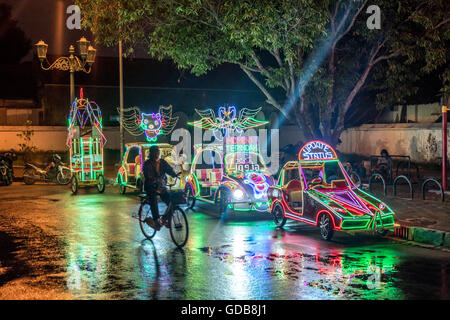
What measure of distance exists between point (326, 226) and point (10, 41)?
2722 inches

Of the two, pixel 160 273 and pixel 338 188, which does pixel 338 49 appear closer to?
pixel 338 188

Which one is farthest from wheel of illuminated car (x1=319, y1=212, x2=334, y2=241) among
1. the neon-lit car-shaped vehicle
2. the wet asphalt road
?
the neon-lit car-shaped vehicle

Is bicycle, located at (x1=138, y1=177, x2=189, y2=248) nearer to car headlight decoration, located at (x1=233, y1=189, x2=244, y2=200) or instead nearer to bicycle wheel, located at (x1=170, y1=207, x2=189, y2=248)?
bicycle wheel, located at (x1=170, y1=207, x2=189, y2=248)

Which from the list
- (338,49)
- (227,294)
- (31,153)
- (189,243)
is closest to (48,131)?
(31,153)

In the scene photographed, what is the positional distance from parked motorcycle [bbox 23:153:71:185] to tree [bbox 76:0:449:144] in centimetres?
668

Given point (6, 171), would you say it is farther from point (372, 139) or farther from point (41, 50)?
point (372, 139)

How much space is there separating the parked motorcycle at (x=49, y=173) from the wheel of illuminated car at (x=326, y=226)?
47.5 feet

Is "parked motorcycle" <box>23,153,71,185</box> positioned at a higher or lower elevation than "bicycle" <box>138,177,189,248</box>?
higher

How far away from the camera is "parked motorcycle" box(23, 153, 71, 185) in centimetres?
2328

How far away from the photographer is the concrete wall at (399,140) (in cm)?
2867

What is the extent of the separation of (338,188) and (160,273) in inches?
193

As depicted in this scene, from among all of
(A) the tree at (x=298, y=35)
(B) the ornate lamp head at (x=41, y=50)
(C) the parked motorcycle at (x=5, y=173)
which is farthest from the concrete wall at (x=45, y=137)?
(A) the tree at (x=298, y=35)

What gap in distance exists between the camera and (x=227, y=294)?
7168 millimetres

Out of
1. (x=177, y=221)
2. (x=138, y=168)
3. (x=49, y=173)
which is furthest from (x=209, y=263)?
(x=49, y=173)
